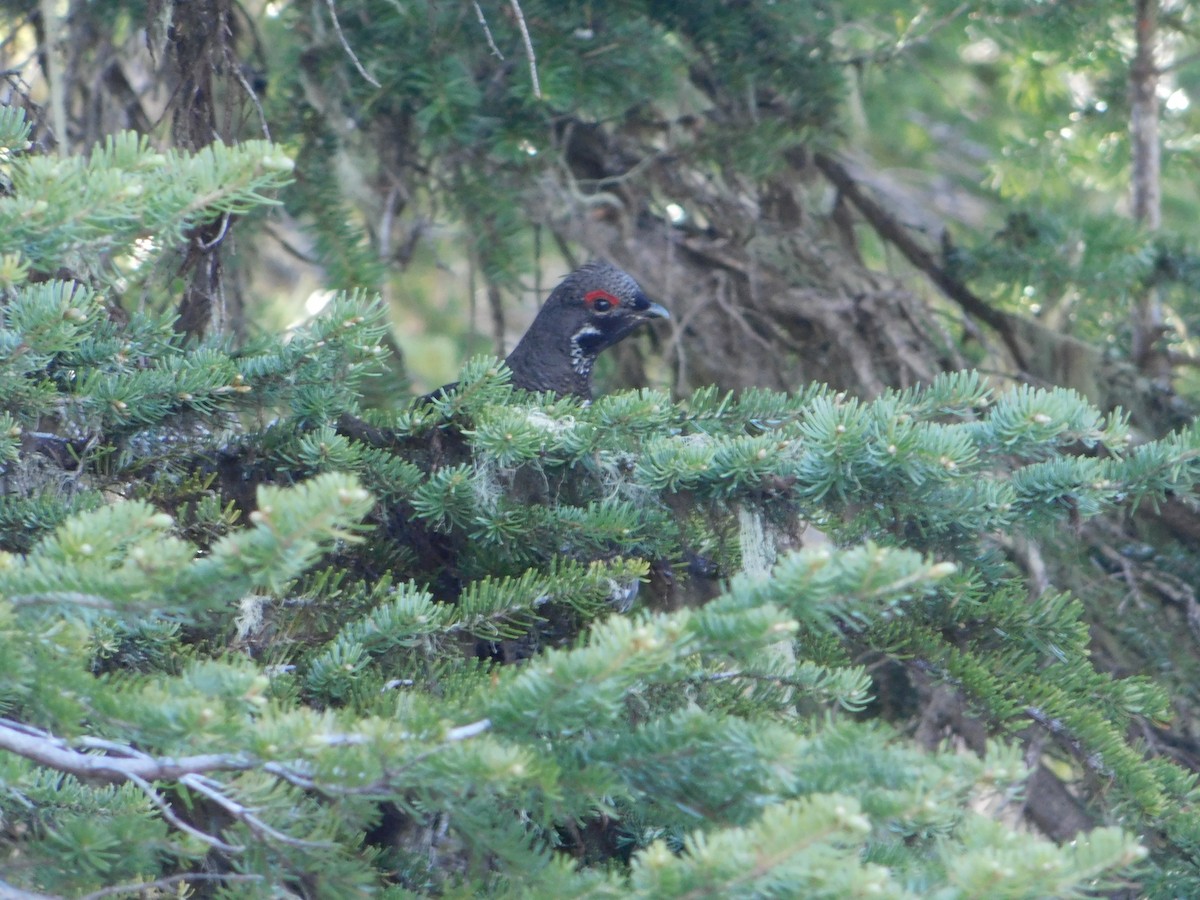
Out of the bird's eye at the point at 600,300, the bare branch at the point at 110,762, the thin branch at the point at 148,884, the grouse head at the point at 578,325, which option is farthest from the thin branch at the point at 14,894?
the bird's eye at the point at 600,300

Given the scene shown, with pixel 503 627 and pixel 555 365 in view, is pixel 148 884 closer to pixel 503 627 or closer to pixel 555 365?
pixel 503 627

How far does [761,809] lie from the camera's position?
1737mm

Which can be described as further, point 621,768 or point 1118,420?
point 1118,420

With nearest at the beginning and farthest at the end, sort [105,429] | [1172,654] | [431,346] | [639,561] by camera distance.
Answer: [639,561]
[105,429]
[1172,654]
[431,346]

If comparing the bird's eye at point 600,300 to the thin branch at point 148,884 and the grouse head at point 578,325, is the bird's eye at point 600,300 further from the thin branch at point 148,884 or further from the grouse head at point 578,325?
the thin branch at point 148,884

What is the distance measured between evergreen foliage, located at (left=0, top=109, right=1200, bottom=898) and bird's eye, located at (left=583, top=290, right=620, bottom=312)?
5.00 feet

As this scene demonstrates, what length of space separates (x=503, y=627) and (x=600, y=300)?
2.31 m

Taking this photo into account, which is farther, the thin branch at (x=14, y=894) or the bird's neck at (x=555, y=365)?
the bird's neck at (x=555, y=365)

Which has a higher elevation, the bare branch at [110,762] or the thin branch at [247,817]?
the bare branch at [110,762]

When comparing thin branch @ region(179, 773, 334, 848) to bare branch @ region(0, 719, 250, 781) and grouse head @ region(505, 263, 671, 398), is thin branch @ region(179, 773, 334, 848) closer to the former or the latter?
bare branch @ region(0, 719, 250, 781)

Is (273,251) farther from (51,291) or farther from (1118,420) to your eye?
(1118,420)

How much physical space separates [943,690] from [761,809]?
1913 millimetres

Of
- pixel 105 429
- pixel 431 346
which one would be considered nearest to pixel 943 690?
pixel 105 429

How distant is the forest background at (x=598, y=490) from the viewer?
1656 mm
